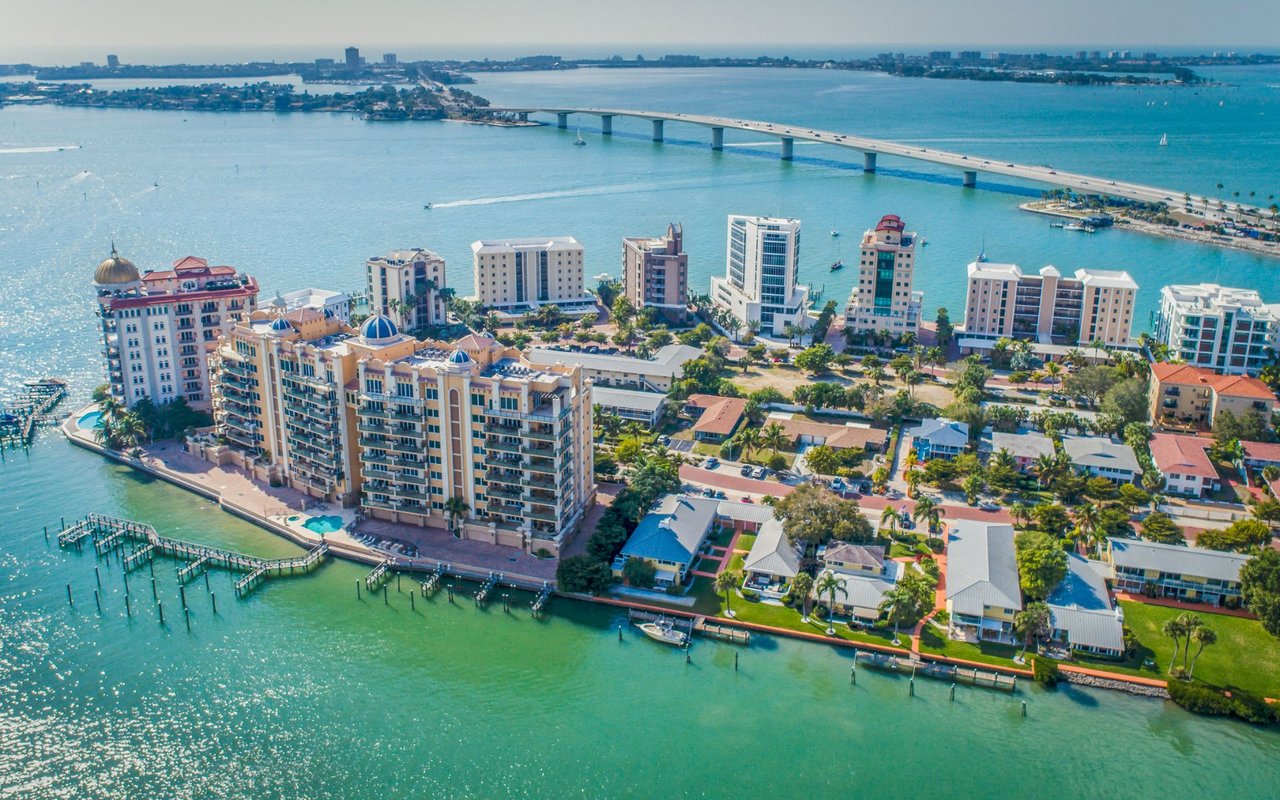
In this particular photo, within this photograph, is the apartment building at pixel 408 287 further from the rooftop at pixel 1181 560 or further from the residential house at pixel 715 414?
the rooftop at pixel 1181 560

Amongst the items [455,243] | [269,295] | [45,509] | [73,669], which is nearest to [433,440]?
[73,669]

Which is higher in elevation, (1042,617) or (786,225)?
(786,225)

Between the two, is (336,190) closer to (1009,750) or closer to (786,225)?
(786,225)

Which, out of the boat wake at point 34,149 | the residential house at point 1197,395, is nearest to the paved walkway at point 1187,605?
the residential house at point 1197,395

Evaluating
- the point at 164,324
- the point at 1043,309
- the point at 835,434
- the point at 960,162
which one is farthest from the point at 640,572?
the point at 960,162

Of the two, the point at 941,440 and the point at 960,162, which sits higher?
the point at 960,162

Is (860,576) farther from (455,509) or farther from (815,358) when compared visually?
(815,358)
